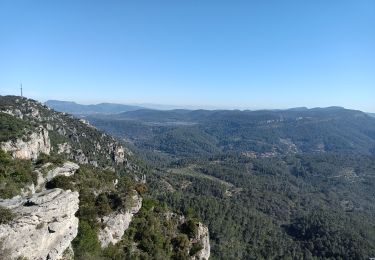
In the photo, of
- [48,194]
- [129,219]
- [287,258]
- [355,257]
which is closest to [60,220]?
[48,194]

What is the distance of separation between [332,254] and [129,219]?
147 metres

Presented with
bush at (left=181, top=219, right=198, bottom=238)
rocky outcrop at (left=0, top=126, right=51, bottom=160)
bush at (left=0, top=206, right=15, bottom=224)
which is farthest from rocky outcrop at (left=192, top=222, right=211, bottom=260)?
bush at (left=0, top=206, right=15, bottom=224)

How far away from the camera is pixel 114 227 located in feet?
199

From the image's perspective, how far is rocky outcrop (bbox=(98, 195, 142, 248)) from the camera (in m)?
58.0

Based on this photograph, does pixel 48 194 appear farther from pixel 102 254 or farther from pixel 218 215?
pixel 218 215

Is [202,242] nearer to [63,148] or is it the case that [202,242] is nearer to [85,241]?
[85,241]

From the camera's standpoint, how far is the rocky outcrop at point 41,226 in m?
34.7

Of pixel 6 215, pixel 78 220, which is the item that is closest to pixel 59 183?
pixel 78 220

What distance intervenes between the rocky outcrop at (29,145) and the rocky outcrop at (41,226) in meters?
47.5

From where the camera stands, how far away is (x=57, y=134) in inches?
7367

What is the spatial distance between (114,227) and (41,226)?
23.6 m

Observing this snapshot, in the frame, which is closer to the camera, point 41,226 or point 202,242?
point 41,226

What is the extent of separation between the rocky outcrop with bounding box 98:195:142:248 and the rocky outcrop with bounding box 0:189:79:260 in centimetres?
1369

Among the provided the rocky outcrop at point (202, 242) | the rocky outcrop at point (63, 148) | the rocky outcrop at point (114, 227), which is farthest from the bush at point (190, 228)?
the rocky outcrop at point (63, 148)
